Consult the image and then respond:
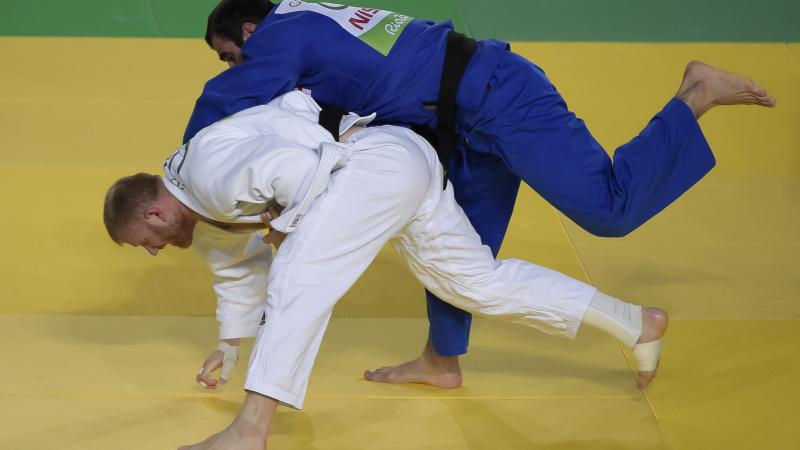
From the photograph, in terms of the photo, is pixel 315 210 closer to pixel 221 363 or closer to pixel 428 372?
pixel 221 363

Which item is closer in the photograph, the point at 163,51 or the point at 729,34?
the point at 163,51

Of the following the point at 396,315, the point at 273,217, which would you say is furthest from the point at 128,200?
the point at 396,315

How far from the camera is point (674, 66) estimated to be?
21.9 feet

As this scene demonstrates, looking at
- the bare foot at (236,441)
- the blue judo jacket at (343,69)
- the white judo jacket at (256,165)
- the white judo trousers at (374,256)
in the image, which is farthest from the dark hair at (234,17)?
the bare foot at (236,441)

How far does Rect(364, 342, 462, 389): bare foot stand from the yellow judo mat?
0.05 m

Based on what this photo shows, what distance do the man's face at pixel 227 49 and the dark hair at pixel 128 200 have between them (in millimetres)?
607

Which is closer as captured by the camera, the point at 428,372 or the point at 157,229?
the point at 157,229

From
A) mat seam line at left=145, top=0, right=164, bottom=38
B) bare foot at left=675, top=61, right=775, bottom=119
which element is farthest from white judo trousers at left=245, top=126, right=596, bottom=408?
Answer: mat seam line at left=145, top=0, right=164, bottom=38

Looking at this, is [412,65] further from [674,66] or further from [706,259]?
[674,66]

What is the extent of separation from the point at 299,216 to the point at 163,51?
3.71 m

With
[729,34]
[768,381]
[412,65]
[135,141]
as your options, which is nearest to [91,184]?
[135,141]

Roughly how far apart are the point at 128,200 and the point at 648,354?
1.70 metres

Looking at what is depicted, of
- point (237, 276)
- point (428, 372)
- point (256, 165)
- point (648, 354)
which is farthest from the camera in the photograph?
point (428, 372)

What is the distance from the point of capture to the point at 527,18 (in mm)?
7508
